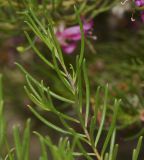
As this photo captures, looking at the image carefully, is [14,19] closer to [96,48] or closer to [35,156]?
[96,48]

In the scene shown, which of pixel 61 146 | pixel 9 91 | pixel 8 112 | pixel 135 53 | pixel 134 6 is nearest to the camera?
pixel 61 146

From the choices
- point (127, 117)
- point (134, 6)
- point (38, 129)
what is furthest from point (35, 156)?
point (134, 6)

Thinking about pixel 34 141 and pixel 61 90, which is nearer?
pixel 61 90

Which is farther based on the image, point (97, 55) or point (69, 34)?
point (97, 55)
